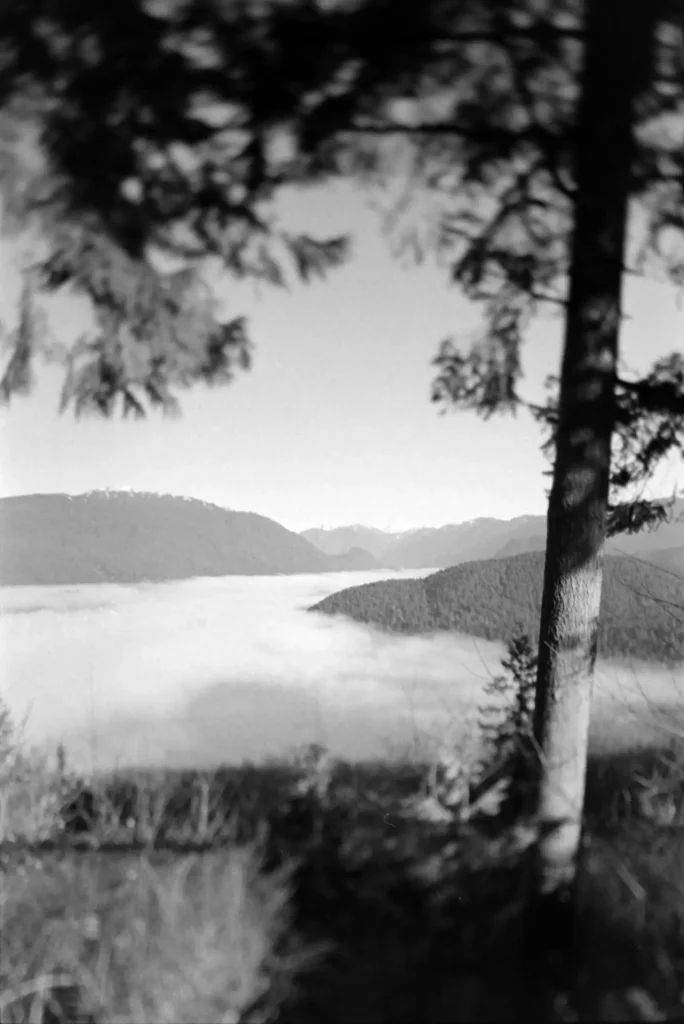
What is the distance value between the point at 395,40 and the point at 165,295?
1261 mm

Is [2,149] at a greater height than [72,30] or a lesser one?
lesser

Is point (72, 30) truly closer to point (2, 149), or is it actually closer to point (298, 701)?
point (2, 149)

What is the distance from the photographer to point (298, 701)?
2527 mm

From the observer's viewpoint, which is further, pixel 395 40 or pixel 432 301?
pixel 432 301

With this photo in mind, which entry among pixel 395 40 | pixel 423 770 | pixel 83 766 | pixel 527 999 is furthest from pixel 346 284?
pixel 527 999

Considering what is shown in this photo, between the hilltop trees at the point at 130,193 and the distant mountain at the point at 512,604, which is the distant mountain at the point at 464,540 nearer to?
the distant mountain at the point at 512,604

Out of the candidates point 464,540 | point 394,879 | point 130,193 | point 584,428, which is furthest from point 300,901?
point 130,193

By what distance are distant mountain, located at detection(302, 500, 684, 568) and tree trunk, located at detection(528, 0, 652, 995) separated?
1.14 ft

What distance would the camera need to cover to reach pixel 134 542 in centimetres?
290

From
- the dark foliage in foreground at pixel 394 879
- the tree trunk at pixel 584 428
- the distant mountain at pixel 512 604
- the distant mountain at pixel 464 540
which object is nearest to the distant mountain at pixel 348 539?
the distant mountain at pixel 464 540

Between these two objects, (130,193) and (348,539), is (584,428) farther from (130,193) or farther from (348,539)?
(130,193)

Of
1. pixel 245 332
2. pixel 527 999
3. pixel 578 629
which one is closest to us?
pixel 527 999

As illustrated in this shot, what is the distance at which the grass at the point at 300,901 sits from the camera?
2.03m

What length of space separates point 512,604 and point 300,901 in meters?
1.32
